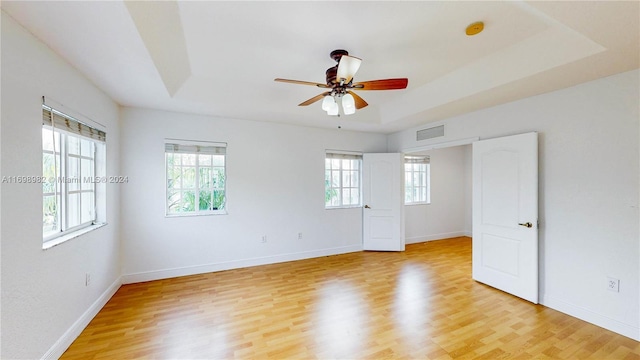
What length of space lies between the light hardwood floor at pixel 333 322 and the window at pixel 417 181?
2.36 m

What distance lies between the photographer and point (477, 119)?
3.64 m

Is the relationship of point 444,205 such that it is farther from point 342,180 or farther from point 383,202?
point 342,180

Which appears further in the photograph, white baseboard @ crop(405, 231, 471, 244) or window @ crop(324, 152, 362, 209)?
white baseboard @ crop(405, 231, 471, 244)

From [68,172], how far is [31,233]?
32.0 inches

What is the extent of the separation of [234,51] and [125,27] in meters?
0.98

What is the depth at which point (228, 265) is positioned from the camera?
13.3 ft

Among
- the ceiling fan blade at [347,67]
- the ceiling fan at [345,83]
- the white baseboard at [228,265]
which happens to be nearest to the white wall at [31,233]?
the white baseboard at [228,265]

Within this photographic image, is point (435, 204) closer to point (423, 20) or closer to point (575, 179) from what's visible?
point (575, 179)

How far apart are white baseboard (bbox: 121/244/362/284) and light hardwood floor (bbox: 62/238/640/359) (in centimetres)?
14

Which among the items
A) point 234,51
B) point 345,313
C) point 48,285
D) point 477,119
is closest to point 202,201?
point 48,285

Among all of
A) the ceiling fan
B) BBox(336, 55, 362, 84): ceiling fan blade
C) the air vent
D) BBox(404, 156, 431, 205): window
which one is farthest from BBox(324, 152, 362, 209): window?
BBox(336, 55, 362, 84): ceiling fan blade

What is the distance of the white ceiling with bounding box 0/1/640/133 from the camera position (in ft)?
5.56

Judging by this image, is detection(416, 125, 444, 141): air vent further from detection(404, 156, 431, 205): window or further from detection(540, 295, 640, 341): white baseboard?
detection(540, 295, 640, 341): white baseboard

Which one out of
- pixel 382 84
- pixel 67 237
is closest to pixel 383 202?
pixel 382 84
